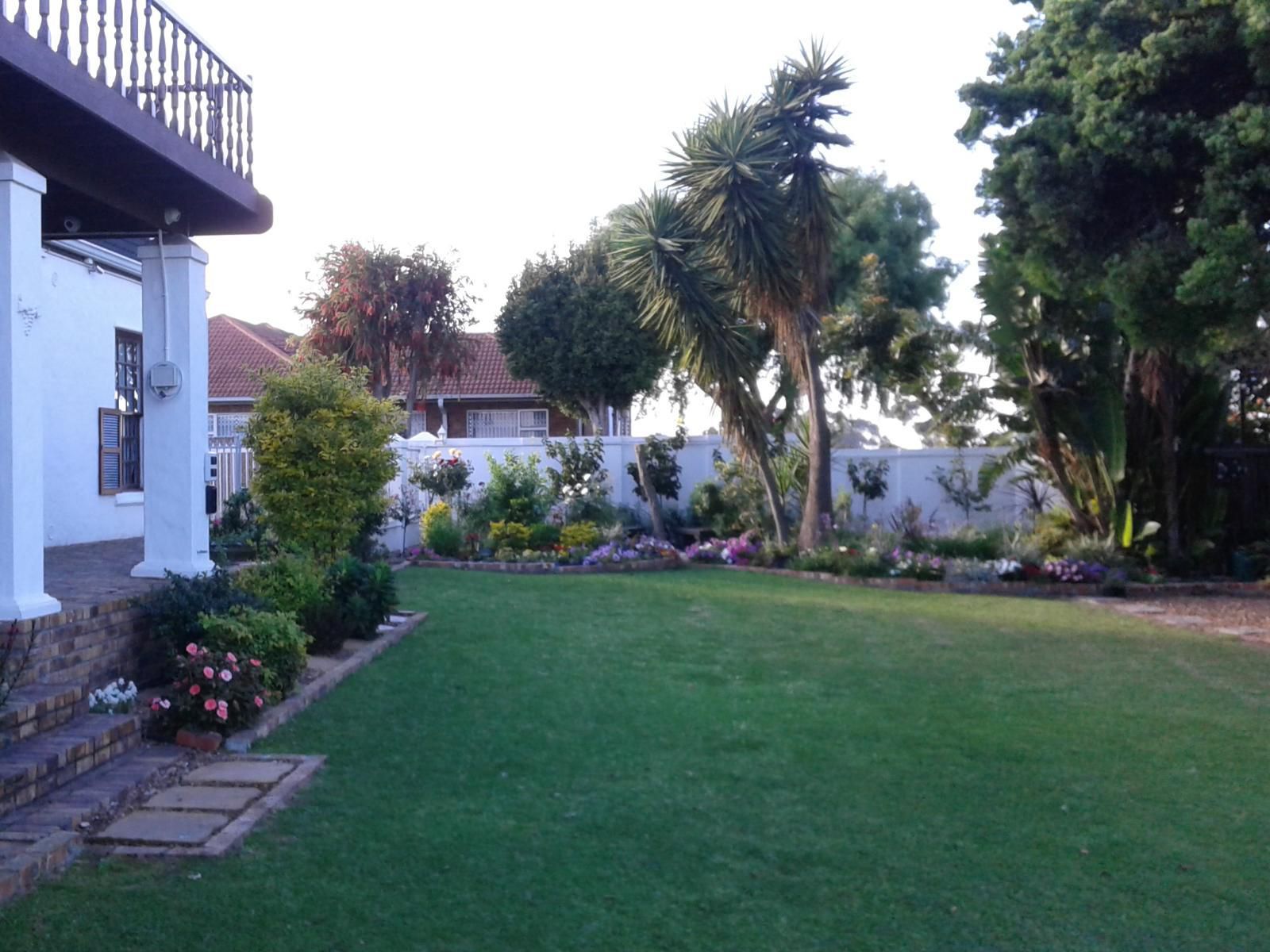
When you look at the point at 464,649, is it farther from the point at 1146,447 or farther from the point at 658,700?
the point at 1146,447

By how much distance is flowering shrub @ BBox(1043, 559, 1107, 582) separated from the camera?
15.9 meters

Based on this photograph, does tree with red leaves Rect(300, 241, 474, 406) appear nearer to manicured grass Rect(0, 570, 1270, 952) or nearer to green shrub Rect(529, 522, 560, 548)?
green shrub Rect(529, 522, 560, 548)

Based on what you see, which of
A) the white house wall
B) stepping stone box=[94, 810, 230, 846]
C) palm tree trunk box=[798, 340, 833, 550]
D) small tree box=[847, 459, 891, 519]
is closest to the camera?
stepping stone box=[94, 810, 230, 846]

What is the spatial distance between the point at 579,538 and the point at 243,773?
1183 centimetres

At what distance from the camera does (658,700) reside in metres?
8.74

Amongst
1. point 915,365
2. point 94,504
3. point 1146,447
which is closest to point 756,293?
point 915,365

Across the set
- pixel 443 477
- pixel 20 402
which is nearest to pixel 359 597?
pixel 20 402

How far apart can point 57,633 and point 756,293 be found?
11.9 meters

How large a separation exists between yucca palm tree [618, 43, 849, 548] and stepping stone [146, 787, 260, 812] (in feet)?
38.7

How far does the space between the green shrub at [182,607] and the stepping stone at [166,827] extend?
2054 mm

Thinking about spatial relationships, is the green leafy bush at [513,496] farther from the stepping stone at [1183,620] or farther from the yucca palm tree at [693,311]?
the stepping stone at [1183,620]

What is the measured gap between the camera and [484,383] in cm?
3406

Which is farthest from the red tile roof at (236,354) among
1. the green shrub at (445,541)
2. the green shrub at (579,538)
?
the green shrub at (579,538)

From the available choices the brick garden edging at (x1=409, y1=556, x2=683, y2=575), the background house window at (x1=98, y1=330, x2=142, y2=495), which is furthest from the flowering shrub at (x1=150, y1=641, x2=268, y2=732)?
the brick garden edging at (x1=409, y1=556, x2=683, y2=575)
